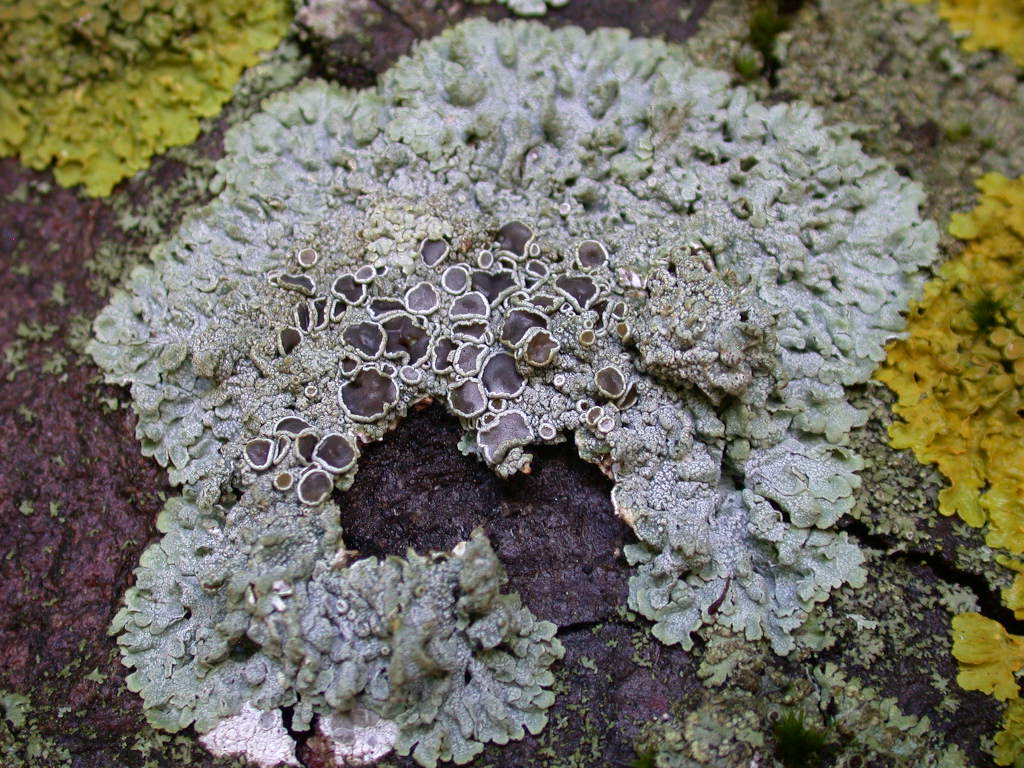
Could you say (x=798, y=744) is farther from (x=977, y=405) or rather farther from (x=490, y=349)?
(x=490, y=349)

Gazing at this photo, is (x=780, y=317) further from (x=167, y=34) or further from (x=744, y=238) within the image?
(x=167, y=34)

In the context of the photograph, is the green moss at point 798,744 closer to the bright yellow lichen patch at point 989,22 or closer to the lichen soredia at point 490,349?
the lichen soredia at point 490,349

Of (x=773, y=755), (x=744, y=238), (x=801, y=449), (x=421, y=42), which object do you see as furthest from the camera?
(x=421, y=42)

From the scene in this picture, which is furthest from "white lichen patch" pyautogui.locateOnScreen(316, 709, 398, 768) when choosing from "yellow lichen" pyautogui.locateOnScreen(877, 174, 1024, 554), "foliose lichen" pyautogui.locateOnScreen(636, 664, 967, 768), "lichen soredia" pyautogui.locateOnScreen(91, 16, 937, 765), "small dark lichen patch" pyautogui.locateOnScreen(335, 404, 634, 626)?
"yellow lichen" pyautogui.locateOnScreen(877, 174, 1024, 554)

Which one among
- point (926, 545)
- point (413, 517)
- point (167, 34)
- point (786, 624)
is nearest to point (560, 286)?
point (413, 517)

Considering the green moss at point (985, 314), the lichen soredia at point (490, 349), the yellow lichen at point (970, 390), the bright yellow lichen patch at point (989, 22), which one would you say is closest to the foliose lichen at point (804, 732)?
the lichen soredia at point (490, 349)

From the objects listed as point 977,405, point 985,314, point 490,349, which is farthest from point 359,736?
point 985,314
